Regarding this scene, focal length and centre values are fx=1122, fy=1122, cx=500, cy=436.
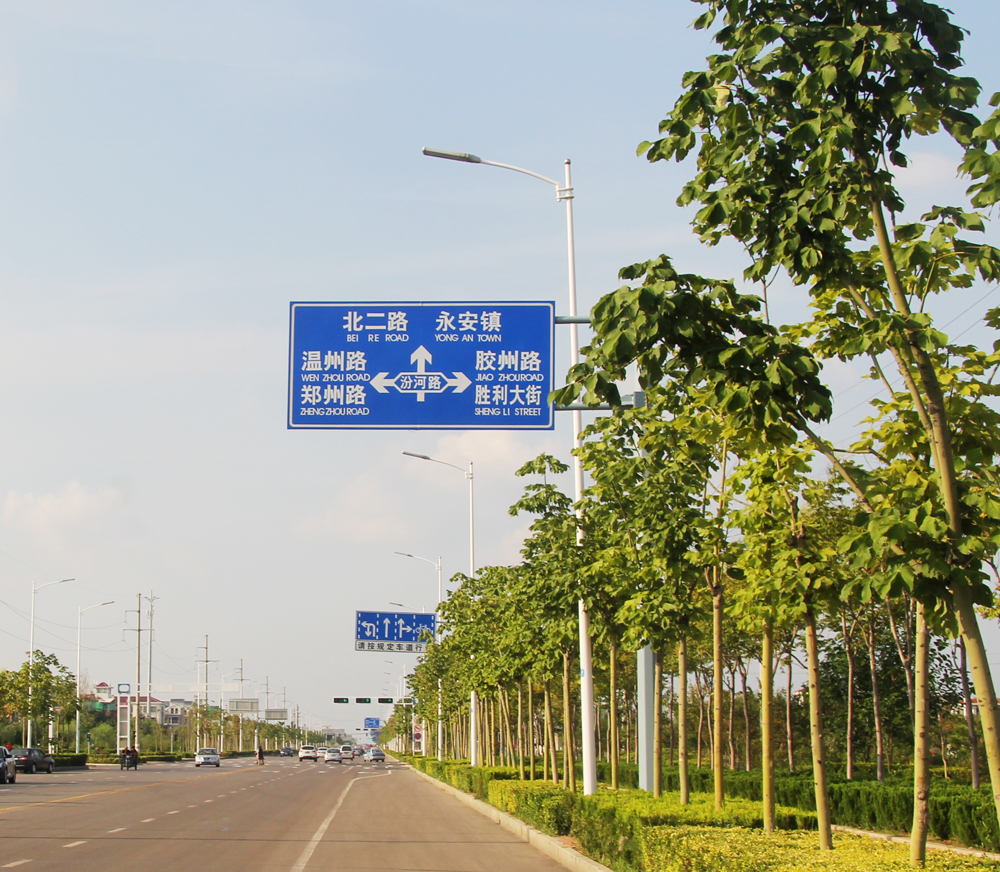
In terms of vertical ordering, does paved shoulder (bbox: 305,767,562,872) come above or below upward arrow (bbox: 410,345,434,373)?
below

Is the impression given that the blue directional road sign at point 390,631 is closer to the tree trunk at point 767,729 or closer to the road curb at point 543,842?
the road curb at point 543,842

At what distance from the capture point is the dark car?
56.8 metres

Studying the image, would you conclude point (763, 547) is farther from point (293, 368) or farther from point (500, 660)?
point (500, 660)

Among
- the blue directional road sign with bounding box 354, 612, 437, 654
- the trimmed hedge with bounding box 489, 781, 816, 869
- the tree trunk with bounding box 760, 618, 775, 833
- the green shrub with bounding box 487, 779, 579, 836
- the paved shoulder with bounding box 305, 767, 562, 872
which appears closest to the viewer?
the tree trunk with bounding box 760, 618, 775, 833

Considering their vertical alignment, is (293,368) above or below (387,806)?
above

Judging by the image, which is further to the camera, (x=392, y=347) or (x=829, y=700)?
(x=829, y=700)

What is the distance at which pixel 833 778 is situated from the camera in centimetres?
2600

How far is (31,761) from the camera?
2249 inches

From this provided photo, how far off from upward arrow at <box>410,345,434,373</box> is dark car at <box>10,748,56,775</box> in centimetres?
4840

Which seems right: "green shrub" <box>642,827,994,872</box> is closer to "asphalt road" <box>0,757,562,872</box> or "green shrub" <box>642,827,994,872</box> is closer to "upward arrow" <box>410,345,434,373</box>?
"asphalt road" <box>0,757,562,872</box>

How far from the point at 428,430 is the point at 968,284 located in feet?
32.6

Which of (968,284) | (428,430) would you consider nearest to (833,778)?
(428,430)

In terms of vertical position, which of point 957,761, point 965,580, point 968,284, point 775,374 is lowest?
point 957,761

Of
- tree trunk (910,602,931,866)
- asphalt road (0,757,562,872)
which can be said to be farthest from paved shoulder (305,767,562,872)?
tree trunk (910,602,931,866)
